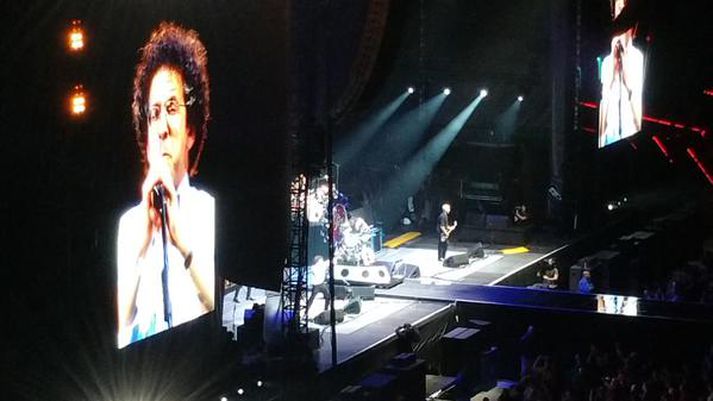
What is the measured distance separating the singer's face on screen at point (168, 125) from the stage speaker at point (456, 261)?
9253mm

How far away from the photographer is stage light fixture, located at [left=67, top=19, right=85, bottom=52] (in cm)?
928

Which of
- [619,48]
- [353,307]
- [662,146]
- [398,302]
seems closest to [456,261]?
[398,302]

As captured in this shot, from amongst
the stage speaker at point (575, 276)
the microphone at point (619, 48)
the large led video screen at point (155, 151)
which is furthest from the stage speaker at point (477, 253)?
the large led video screen at point (155, 151)

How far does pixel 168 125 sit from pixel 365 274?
23.1ft

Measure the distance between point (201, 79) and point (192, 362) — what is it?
3.64 m

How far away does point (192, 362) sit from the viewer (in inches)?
475

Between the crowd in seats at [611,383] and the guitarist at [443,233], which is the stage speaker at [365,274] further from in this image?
the crowd in seats at [611,383]

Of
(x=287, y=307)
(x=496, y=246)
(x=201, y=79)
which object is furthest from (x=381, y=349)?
(x=496, y=246)

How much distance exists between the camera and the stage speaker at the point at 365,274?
1705 cm

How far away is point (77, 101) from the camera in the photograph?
938 centimetres

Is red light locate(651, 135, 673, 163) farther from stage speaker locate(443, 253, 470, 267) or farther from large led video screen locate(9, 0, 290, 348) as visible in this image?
large led video screen locate(9, 0, 290, 348)

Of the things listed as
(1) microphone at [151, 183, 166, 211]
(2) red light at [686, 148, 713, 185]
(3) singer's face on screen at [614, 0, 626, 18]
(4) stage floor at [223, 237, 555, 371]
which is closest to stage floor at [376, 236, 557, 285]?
(4) stage floor at [223, 237, 555, 371]

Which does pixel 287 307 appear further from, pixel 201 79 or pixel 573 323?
pixel 573 323

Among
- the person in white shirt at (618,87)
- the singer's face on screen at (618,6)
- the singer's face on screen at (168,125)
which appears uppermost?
the singer's face on screen at (618,6)
